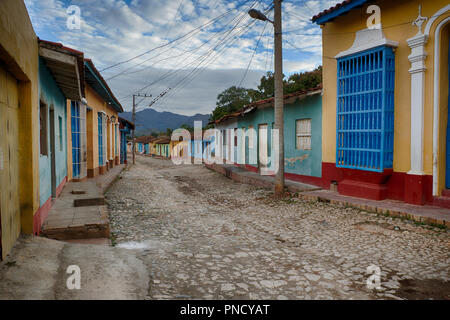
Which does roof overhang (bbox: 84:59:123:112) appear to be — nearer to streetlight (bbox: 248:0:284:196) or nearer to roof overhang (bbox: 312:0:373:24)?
streetlight (bbox: 248:0:284:196)

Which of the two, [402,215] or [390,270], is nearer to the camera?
[390,270]

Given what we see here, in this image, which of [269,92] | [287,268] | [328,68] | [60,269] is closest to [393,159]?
[328,68]

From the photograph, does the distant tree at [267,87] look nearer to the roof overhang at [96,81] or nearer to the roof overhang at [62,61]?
the roof overhang at [96,81]

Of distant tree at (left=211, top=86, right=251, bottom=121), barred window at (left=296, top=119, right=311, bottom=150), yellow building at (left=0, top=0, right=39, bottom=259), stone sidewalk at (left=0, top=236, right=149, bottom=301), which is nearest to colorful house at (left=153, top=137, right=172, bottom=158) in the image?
distant tree at (left=211, top=86, right=251, bottom=121)

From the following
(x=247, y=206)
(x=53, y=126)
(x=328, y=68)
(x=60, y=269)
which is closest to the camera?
(x=60, y=269)

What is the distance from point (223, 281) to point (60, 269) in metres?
1.62

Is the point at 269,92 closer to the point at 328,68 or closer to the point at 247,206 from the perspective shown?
the point at 328,68

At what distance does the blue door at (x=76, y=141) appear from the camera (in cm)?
953

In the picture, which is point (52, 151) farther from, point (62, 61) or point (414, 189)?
point (414, 189)

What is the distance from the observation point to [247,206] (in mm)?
7887

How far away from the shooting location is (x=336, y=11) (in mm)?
7715

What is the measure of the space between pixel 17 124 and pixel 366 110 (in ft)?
21.7

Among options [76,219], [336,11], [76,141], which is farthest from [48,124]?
[336,11]

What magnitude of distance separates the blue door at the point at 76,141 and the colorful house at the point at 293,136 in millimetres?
6449
